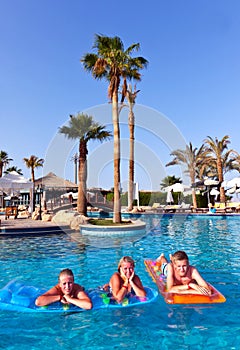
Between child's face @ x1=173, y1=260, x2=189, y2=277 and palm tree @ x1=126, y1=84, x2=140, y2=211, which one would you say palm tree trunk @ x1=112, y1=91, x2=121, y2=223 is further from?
palm tree @ x1=126, y1=84, x2=140, y2=211

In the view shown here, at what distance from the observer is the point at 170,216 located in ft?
86.1

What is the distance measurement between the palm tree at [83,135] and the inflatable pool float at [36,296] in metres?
14.8

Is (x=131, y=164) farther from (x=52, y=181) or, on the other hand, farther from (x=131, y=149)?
(x=52, y=181)

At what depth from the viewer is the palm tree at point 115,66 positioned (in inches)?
647

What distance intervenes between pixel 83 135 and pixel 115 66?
553cm

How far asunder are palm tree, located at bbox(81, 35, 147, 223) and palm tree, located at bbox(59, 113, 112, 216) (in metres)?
3.82

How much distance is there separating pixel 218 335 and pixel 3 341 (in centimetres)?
288

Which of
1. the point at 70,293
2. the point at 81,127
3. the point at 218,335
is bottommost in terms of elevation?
the point at 218,335

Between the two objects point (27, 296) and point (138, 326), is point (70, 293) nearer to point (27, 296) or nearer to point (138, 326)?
point (27, 296)

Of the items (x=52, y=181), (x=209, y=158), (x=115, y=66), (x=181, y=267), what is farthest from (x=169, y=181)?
(x=181, y=267)

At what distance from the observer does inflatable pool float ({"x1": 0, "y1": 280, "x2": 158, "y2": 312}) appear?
4891mm

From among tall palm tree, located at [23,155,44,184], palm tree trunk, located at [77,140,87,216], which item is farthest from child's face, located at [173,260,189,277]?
tall palm tree, located at [23,155,44,184]

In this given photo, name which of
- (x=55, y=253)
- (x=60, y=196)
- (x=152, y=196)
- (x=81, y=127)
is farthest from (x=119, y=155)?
(x=152, y=196)

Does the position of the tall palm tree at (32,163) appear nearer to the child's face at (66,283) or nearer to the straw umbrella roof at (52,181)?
the straw umbrella roof at (52,181)
